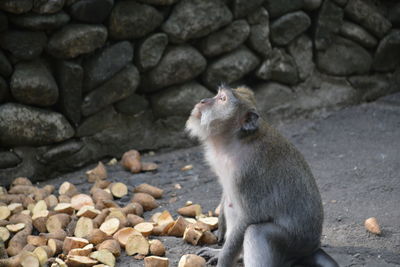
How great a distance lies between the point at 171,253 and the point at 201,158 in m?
1.63

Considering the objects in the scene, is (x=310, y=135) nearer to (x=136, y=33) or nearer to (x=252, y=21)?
(x=252, y=21)

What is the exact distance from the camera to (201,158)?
4922mm

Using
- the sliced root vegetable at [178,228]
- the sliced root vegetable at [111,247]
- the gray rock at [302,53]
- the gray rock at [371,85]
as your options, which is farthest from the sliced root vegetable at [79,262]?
the gray rock at [371,85]

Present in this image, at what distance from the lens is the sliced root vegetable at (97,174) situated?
14.6 feet

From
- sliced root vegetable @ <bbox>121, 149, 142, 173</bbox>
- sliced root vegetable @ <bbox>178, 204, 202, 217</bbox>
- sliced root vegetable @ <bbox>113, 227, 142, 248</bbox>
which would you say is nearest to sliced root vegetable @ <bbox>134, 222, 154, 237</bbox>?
sliced root vegetable @ <bbox>113, 227, 142, 248</bbox>

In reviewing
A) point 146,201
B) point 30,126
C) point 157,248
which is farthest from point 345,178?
point 30,126

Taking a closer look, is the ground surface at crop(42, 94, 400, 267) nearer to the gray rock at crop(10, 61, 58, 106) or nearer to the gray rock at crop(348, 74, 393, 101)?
the gray rock at crop(348, 74, 393, 101)

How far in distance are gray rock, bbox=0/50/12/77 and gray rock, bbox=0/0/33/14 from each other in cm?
33

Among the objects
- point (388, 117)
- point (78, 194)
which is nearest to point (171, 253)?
point (78, 194)

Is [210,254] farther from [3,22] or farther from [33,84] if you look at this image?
[3,22]

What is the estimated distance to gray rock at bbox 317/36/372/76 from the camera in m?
5.65

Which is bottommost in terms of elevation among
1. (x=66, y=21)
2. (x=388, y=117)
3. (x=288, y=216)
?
(x=388, y=117)

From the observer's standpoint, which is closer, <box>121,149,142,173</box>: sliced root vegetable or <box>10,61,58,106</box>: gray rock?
<box>10,61,58,106</box>: gray rock

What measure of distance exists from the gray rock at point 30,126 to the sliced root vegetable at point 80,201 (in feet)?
2.14
